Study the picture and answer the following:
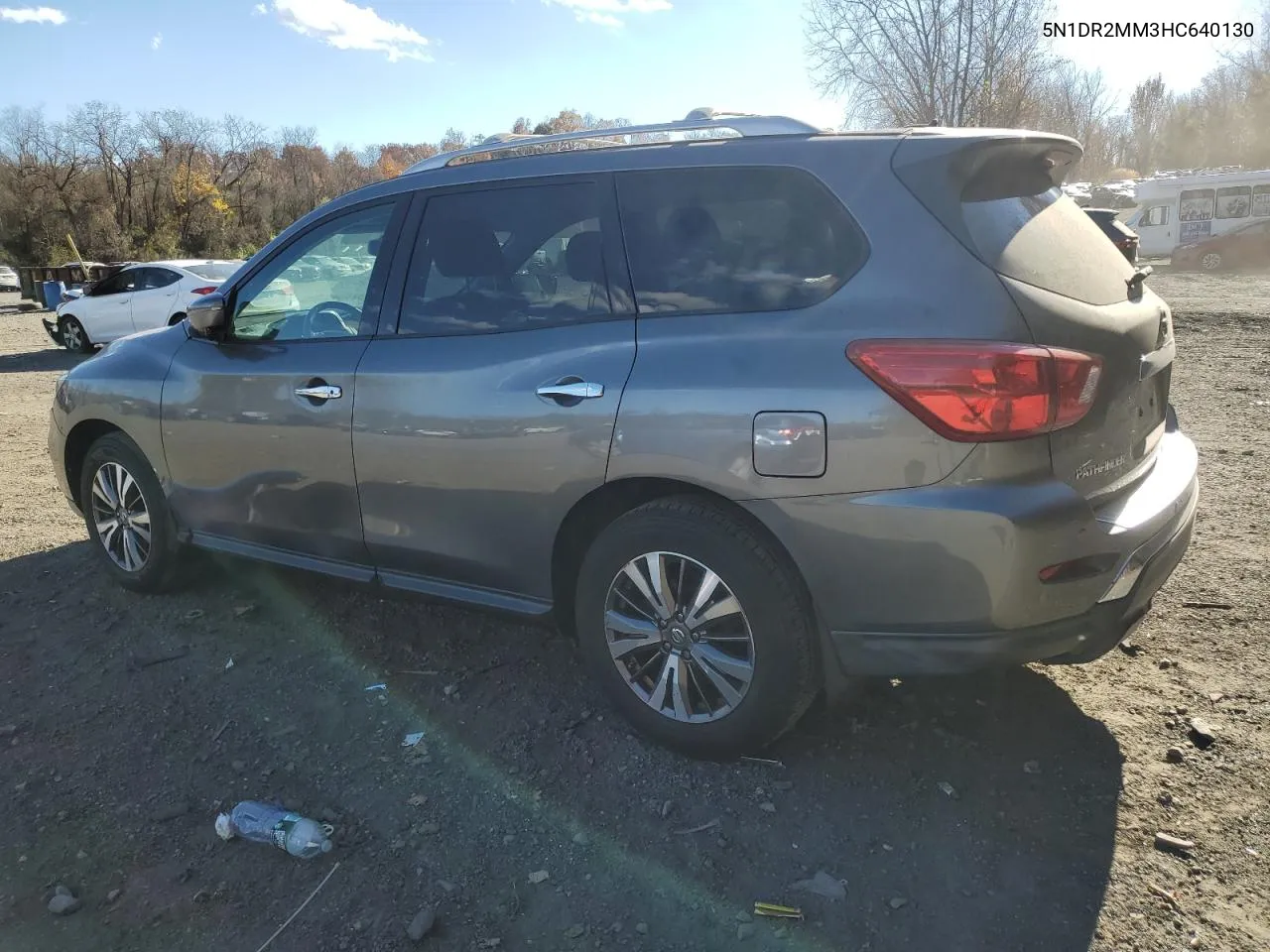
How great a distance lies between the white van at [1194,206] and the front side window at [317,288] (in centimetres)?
2987

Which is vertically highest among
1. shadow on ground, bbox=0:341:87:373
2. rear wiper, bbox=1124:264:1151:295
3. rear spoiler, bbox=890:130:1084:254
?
rear spoiler, bbox=890:130:1084:254

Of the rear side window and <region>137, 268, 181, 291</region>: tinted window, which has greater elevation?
<region>137, 268, 181, 291</region>: tinted window

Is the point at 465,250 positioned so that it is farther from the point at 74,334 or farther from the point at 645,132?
the point at 74,334

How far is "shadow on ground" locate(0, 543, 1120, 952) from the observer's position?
251 centimetres

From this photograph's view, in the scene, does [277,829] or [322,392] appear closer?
[277,829]

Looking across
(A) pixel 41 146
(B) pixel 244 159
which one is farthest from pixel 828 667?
(B) pixel 244 159

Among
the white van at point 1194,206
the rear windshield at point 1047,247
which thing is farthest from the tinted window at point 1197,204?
the rear windshield at point 1047,247

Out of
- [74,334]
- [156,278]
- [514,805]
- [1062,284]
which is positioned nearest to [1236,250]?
[156,278]

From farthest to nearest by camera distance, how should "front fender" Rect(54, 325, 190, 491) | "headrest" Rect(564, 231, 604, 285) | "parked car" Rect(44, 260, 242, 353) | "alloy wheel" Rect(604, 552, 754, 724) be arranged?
"parked car" Rect(44, 260, 242, 353) < "front fender" Rect(54, 325, 190, 491) < "headrest" Rect(564, 231, 604, 285) < "alloy wheel" Rect(604, 552, 754, 724)

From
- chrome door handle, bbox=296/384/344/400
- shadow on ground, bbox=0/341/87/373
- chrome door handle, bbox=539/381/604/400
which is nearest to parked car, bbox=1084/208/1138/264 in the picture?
chrome door handle, bbox=539/381/604/400

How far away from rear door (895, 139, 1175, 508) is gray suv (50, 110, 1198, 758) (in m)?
0.01

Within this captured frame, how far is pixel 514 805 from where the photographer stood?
9.86 ft

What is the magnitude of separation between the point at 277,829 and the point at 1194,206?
3414 centimetres

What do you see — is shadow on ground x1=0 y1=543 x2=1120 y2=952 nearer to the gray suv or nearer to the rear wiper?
the gray suv
